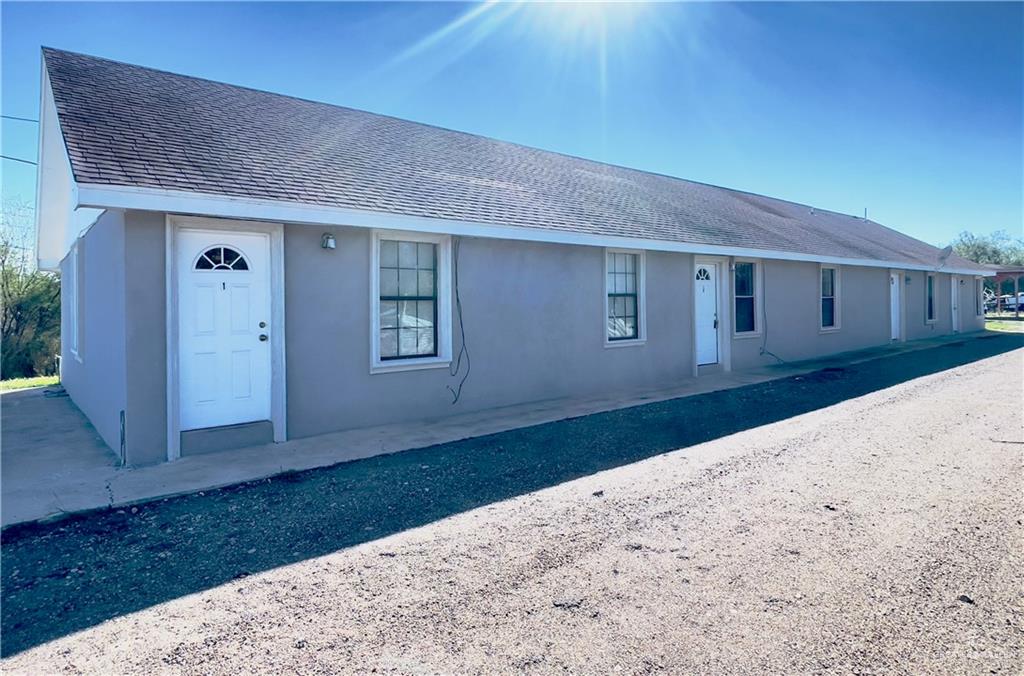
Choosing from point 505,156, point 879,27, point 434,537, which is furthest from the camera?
point 505,156

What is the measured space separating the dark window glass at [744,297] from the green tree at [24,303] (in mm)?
Answer: 21704

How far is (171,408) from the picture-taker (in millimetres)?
5805

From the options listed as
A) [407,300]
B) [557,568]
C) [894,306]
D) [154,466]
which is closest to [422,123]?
[407,300]

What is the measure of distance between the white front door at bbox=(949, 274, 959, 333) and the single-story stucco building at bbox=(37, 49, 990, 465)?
1480 centimetres

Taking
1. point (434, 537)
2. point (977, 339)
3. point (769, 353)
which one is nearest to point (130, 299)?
point (434, 537)

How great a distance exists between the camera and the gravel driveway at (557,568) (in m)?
2.54

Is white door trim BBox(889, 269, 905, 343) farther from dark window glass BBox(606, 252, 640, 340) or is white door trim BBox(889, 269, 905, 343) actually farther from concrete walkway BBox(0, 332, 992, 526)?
concrete walkway BBox(0, 332, 992, 526)

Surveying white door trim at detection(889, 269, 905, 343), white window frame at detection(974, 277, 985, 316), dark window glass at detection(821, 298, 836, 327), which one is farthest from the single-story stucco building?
white window frame at detection(974, 277, 985, 316)

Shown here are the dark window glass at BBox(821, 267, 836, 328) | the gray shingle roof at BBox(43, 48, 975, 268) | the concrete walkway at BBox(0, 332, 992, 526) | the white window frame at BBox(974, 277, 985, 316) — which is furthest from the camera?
the white window frame at BBox(974, 277, 985, 316)

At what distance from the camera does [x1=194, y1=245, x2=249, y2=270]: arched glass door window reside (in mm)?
6066

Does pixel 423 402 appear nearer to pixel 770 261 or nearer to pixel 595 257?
pixel 595 257

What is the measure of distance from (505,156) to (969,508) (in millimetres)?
10507

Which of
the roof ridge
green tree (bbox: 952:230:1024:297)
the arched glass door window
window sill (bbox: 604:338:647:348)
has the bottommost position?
window sill (bbox: 604:338:647:348)

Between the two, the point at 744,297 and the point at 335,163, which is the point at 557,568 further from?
the point at 744,297
